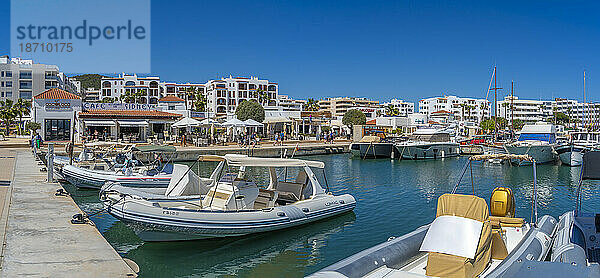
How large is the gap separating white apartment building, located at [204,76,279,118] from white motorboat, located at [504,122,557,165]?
68.3m

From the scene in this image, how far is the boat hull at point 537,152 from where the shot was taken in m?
36.4

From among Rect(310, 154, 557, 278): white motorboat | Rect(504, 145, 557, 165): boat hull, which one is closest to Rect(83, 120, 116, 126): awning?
Rect(504, 145, 557, 165): boat hull

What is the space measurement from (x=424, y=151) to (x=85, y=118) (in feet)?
106

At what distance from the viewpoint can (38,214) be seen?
12.6 metres

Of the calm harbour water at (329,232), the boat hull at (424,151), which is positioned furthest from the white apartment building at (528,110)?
the calm harbour water at (329,232)

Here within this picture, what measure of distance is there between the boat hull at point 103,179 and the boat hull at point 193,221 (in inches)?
341

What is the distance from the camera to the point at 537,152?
37188mm

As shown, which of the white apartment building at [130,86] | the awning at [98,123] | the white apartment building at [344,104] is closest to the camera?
the awning at [98,123]

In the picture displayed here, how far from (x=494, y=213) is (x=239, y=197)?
6638 millimetres

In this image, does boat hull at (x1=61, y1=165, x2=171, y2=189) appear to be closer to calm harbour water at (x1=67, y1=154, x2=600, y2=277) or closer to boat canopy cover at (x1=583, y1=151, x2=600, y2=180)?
calm harbour water at (x1=67, y1=154, x2=600, y2=277)

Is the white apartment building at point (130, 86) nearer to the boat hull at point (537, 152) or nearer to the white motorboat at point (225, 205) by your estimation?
the boat hull at point (537, 152)

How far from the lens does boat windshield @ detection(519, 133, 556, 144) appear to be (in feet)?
132

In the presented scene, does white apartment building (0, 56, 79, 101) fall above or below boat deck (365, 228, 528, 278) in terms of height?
above

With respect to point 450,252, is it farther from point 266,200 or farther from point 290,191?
point 290,191
